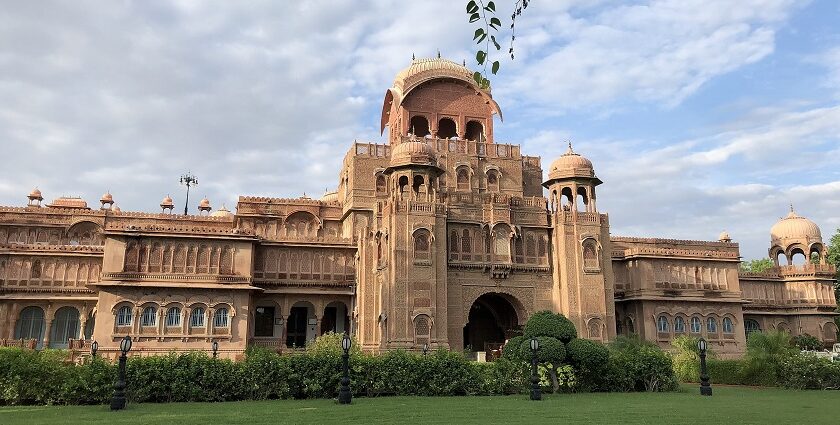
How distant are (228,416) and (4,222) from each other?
3420cm

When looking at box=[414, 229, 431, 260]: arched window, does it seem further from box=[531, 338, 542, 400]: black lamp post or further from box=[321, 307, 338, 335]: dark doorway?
box=[531, 338, 542, 400]: black lamp post

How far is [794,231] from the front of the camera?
4606 centimetres

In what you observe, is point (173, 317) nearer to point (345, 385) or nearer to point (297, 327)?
point (297, 327)

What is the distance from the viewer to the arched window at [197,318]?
108 ft

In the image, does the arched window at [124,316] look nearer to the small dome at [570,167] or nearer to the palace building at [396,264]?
the palace building at [396,264]

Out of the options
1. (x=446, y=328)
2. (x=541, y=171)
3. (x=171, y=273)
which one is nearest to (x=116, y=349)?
(x=171, y=273)

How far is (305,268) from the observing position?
36625 mm

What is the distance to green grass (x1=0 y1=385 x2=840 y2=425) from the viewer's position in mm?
14180

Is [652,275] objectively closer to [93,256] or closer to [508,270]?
[508,270]

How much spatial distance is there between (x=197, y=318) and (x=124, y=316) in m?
3.48

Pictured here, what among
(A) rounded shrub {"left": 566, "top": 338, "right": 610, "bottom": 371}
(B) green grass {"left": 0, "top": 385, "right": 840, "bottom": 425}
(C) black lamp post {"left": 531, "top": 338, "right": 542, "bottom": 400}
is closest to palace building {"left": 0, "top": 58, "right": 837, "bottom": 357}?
(A) rounded shrub {"left": 566, "top": 338, "right": 610, "bottom": 371}

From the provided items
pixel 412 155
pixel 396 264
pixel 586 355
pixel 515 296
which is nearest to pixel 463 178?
pixel 412 155

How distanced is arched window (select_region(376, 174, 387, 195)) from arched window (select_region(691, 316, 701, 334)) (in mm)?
20377

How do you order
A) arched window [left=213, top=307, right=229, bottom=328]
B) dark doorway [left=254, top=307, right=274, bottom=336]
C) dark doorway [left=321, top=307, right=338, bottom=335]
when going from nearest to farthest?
arched window [left=213, top=307, right=229, bottom=328] → dark doorway [left=254, top=307, right=274, bottom=336] → dark doorway [left=321, top=307, right=338, bottom=335]
